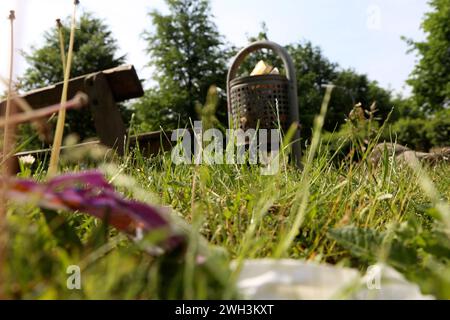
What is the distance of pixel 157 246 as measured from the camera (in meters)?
0.73

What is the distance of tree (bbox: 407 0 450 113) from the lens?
914 inches

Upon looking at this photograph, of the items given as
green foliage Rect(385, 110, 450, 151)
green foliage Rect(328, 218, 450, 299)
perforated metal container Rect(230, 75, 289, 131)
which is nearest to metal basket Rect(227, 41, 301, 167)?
perforated metal container Rect(230, 75, 289, 131)

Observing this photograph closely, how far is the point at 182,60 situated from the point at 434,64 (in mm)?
13371

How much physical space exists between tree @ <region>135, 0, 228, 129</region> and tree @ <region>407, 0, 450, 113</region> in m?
10.3

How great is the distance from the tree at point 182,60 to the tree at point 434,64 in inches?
406

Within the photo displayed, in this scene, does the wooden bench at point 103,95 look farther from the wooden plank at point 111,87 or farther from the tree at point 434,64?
the tree at point 434,64

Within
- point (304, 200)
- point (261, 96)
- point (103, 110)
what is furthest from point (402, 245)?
point (261, 96)

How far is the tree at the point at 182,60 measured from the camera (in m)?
26.5

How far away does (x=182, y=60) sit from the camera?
27016 millimetres

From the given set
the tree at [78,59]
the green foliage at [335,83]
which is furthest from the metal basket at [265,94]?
the green foliage at [335,83]

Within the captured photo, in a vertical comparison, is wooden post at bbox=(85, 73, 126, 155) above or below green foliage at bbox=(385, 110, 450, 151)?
above

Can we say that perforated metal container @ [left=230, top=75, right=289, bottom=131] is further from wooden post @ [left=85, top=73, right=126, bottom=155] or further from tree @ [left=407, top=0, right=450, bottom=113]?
tree @ [left=407, top=0, right=450, bottom=113]

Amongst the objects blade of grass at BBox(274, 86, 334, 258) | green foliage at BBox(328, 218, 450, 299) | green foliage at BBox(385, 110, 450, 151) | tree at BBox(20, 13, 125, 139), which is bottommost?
green foliage at BBox(385, 110, 450, 151)
